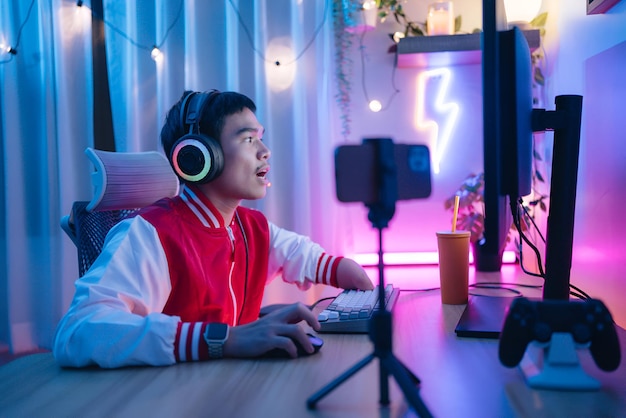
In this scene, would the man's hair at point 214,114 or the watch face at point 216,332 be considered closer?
the watch face at point 216,332

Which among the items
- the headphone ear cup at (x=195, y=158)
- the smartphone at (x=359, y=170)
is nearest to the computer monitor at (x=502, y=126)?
the smartphone at (x=359, y=170)

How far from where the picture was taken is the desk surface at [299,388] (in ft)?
2.09

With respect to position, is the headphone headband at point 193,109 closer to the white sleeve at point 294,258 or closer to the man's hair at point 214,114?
the man's hair at point 214,114

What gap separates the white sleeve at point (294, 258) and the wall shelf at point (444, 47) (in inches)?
36.3

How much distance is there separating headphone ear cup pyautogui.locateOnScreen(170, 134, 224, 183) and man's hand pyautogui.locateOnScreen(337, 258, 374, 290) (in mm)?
422

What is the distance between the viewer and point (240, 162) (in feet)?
4.47

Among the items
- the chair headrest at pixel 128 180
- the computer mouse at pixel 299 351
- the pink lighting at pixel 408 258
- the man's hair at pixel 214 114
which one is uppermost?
the man's hair at pixel 214 114

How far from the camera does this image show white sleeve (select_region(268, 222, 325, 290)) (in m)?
1.50

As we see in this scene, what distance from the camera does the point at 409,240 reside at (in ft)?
7.57

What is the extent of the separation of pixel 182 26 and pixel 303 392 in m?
2.16

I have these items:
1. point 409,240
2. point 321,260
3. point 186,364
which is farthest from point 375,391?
point 409,240

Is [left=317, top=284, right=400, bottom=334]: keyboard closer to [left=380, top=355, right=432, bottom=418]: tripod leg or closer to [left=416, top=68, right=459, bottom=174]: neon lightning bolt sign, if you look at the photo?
[left=380, top=355, right=432, bottom=418]: tripod leg

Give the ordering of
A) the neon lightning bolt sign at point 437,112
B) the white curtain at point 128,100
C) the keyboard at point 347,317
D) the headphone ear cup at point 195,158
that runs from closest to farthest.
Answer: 1. the keyboard at point 347,317
2. the headphone ear cup at point 195,158
3. the neon lightning bolt sign at point 437,112
4. the white curtain at point 128,100

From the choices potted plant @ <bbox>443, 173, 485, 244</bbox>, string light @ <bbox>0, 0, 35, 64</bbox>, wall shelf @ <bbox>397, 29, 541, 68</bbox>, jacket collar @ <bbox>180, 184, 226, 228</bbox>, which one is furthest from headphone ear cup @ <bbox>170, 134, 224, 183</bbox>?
string light @ <bbox>0, 0, 35, 64</bbox>
